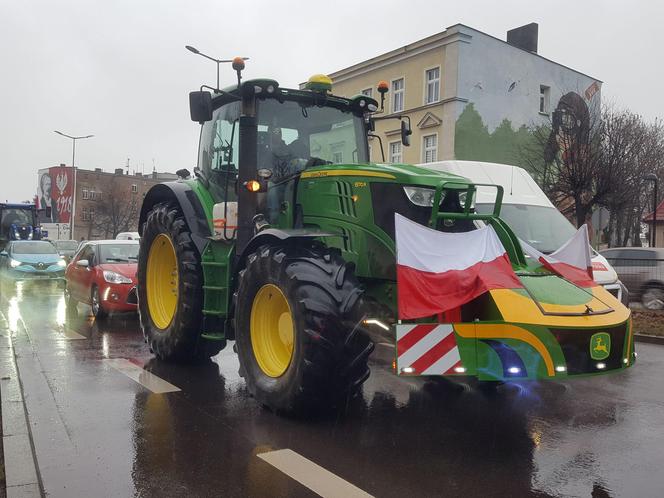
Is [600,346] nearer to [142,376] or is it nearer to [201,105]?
[201,105]

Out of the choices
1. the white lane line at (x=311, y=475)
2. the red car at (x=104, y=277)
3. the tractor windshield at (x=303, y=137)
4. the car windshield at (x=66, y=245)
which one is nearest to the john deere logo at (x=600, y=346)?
the white lane line at (x=311, y=475)

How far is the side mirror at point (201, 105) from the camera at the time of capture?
247 inches

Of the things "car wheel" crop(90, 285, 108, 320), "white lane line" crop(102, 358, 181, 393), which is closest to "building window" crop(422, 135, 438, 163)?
"car wheel" crop(90, 285, 108, 320)

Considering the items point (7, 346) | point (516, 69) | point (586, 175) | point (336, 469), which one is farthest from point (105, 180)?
point (336, 469)

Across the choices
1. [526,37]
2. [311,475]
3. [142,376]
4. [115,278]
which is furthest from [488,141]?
[311,475]

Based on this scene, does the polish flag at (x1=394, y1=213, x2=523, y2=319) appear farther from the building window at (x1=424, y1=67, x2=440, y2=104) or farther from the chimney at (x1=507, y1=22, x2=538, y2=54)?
the chimney at (x1=507, y1=22, x2=538, y2=54)

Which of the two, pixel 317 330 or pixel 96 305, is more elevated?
pixel 317 330

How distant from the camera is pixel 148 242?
26.3ft

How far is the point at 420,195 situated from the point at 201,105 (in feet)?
7.72

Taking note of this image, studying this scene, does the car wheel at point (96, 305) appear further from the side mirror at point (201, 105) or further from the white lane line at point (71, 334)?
the side mirror at point (201, 105)

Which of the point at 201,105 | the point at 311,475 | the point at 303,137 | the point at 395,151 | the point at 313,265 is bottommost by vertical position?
the point at 311,475

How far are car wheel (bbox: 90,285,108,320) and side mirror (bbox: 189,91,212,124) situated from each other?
6137mm

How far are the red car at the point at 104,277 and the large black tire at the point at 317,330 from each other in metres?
5.79

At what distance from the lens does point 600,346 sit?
183 inches
